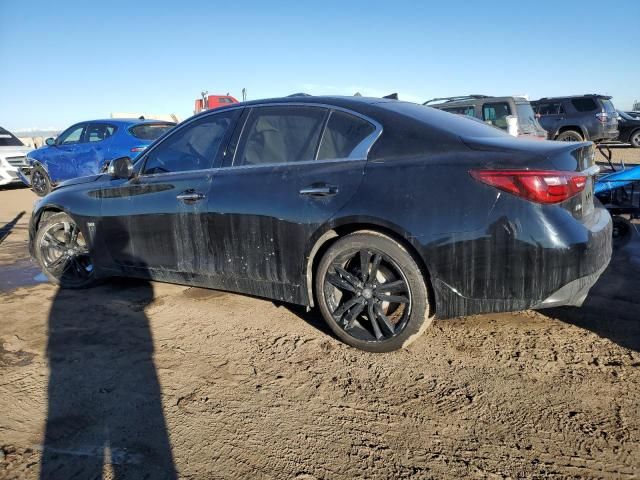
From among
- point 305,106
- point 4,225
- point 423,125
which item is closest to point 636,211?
point 423,125

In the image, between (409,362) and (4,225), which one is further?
(4,225)

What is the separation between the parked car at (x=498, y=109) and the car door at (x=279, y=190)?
8.05m

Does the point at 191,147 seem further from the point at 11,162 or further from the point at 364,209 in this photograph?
the point at 11,162

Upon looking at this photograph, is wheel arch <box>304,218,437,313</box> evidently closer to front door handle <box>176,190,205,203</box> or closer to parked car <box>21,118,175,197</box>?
front door handle <box>176,190,205,203</box>

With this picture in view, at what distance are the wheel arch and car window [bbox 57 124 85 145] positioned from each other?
895 cm

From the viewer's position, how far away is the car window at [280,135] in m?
3.42

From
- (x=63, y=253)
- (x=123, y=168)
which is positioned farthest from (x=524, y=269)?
(x=63, y=253)

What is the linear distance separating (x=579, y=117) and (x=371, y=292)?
610 inches

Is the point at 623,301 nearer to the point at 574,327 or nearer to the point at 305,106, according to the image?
the point at 574,327

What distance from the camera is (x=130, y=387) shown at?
2863 mm

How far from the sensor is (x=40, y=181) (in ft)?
37.5

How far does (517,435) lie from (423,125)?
1792 millimetres

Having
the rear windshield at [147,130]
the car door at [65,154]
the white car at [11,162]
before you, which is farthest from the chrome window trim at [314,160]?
the white car at [11,162]

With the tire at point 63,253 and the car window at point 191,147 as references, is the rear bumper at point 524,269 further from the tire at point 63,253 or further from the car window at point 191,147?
the tire at point 63,253
